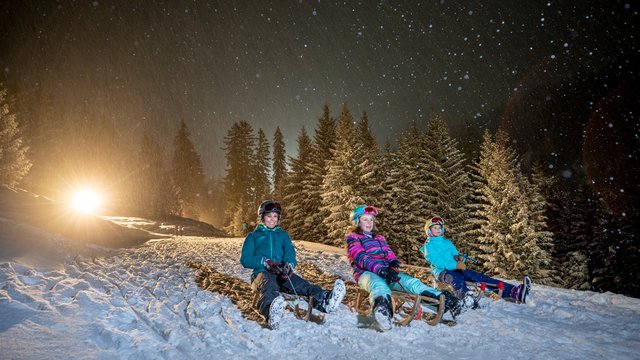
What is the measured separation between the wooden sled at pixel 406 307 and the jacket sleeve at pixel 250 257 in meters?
1.88

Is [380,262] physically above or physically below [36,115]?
below

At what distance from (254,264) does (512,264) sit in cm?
2242

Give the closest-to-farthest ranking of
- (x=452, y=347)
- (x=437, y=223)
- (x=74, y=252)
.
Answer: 1. (x=452, y=347)
2. (x=437, y=223)
3. (x=74, y=252)

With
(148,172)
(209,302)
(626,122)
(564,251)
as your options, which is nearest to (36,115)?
(148,172)

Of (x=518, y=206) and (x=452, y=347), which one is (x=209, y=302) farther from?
(x=518, y=206)

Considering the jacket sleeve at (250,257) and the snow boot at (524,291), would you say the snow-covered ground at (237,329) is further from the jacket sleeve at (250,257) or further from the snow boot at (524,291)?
the jacket sleeve at (250,257)

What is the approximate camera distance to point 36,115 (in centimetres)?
5019

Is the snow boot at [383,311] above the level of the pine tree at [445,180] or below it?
below

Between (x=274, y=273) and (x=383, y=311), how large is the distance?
1.88m

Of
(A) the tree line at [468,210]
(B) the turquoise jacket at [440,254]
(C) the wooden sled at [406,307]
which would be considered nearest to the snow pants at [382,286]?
(C) the wooden sled at [406,307]

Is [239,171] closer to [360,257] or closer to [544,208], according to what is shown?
[544,208]

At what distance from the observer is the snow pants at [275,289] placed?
5.54 metres

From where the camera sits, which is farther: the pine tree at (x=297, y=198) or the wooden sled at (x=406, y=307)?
the pine tree at (x=297, y=198)

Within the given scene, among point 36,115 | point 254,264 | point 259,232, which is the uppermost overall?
point 36,115
